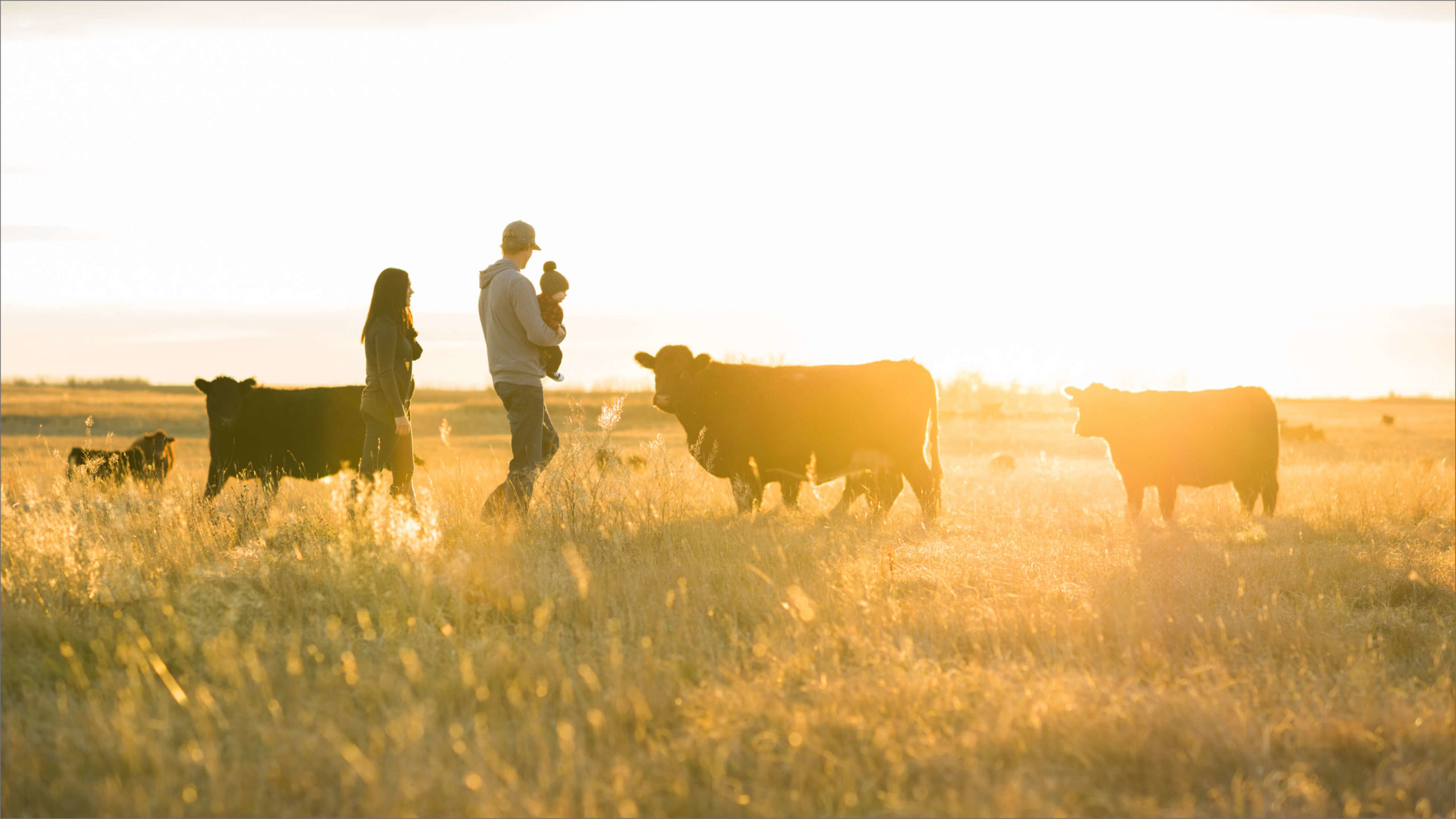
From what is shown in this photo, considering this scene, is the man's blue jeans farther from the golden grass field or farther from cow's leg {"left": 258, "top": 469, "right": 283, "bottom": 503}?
cow's leg {"left": 258, "top": 469, "right": 283, "bottom": 503}

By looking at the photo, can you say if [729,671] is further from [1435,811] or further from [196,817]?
[1435,811]

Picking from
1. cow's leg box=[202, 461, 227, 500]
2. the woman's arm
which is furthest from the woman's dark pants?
cow's leg box=[202, 461, 227, 500]

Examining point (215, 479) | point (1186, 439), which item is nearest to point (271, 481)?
point (215, 479)

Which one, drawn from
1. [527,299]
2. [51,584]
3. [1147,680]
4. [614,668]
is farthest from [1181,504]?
[51,584]

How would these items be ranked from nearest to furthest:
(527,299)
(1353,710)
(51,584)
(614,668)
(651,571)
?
1. (1353,710)
2. (614,668)
3. (51,584)
4. (651,571)
5. (527,299)

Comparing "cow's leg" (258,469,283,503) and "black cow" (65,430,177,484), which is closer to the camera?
"cow's leg" (258,469,283,503)

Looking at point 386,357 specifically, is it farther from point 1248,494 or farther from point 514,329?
point 1248,494

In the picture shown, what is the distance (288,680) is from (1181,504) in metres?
11.5

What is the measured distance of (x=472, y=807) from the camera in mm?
3533

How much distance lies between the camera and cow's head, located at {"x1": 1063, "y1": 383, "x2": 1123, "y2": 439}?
11.1 meters

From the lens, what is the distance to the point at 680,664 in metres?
4.87

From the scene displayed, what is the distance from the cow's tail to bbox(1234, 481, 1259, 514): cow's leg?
12.3 ft

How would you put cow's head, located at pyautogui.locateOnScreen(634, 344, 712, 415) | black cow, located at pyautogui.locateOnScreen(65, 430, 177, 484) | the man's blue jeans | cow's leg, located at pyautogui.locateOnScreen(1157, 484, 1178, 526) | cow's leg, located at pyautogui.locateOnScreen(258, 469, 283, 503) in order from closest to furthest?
the man's blue jeans < cow's leg, located at pyautogui.locateOnScreen(258, 469, 283, 503) < cow's head, located at pyautogui.locateOnScreen(634, 344, 712, 415) < cow's leg, located at pyautogui.locateOnScreen(1157, 484, 1178, 526) < black cow, located at pyautogui.locateOnScreen(65, 430, 177, 484)

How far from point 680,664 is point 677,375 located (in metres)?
5.62
